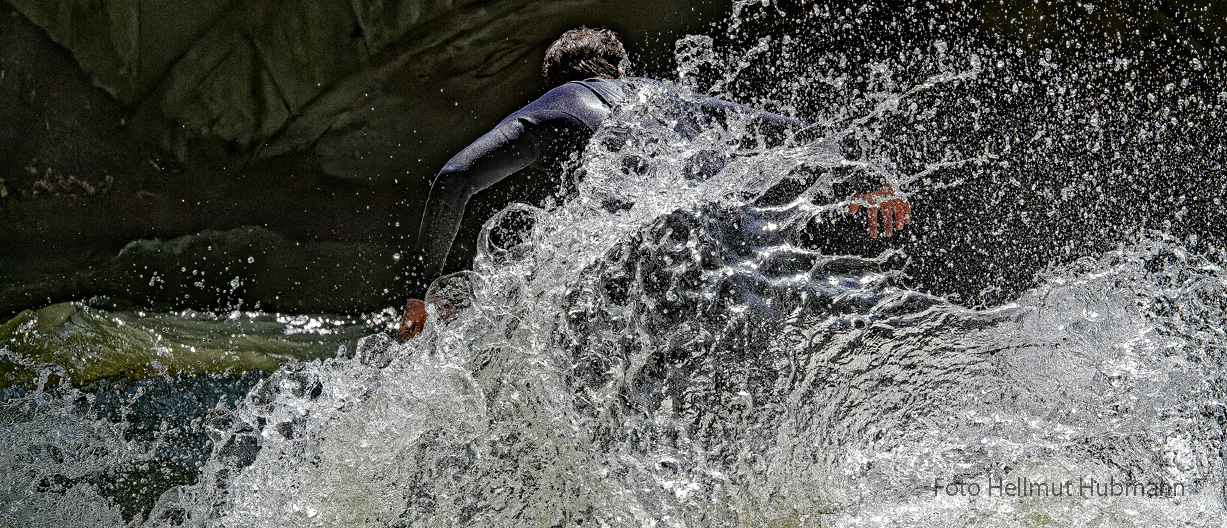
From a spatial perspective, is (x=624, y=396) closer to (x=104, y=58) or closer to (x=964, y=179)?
(x=964, y=179)

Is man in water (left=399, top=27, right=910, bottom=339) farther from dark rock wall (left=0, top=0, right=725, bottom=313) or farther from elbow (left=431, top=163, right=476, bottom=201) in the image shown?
dark rock wall (left=0, top=0, right=725, bottom=313)

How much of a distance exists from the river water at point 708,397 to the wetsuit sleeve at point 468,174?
0.34ft

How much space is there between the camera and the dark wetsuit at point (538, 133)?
1.45m

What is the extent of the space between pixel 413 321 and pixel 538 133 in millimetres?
453

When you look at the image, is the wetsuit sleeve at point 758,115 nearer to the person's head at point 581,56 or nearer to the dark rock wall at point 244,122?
the person's head at point 581,56

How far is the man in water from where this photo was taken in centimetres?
146

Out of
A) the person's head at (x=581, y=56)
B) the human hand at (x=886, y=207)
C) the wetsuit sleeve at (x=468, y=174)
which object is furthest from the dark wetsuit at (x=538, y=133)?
the human hand at (x=886, y=207)

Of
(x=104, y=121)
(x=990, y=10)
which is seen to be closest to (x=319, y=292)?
(x=104, y=121)

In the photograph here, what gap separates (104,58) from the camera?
2.41 m

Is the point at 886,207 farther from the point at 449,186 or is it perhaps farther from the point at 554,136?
the point at 449,186

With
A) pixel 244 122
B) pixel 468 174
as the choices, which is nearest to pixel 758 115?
pixel 468 174

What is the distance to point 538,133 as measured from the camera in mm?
1485

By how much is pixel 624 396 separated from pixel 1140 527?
2.29 feet

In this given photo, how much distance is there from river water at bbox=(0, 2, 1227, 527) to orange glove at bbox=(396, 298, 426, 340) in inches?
2.4
